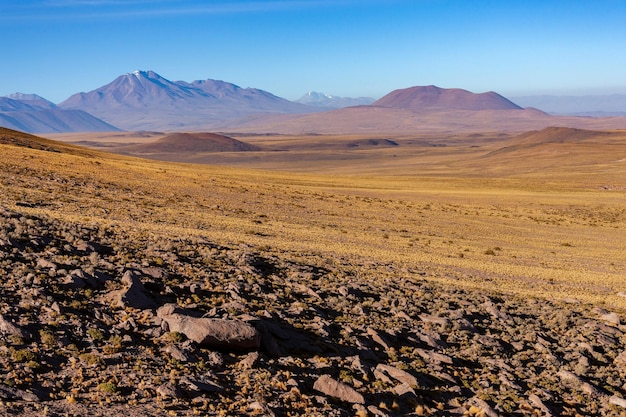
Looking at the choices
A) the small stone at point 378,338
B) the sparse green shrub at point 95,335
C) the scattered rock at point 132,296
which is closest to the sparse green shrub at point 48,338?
the sparse green shrub at point 95,335

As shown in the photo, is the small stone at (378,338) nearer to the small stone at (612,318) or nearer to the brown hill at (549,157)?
the small stone at (612,318)

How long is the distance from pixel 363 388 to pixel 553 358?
552 cm

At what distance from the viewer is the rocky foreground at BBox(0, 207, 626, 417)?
357 inches

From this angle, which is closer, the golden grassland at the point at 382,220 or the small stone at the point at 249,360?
the small stone at the point at 249,360

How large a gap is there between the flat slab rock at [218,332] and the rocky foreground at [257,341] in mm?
27

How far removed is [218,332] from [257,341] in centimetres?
76

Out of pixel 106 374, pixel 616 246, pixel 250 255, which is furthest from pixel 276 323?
pixel 616 246

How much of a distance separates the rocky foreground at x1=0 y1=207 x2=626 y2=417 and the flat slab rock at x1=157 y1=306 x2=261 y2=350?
27 millimetres

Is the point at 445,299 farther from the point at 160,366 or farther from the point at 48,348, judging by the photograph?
the point at 48,348

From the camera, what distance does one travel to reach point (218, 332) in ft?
35.2

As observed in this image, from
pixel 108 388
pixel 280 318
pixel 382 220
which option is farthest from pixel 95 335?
pixel 382 220

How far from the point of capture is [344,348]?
1195 centimetres

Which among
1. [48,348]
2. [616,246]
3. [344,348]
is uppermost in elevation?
[48,348]

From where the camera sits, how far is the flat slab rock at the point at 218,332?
34.9 feet
